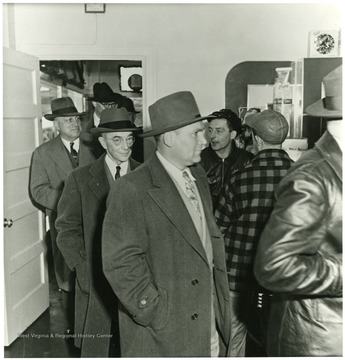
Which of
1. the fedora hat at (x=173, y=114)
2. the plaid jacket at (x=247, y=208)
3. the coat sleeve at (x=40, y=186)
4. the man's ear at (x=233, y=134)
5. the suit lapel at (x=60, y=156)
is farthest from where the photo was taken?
the man's ear at (x=233, y=134)

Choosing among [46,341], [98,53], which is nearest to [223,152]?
[98,53]

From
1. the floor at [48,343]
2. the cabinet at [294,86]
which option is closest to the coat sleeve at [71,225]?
the floor at [48,343]

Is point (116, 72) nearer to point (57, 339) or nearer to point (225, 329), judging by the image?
point (57, 339)

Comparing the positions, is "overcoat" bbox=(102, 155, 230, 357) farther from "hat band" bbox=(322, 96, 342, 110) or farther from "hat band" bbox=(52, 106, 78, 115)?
"hat band" bbox=(52, 106, 78, 115)

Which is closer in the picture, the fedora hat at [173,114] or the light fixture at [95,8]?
the fedora hat at [173,114]

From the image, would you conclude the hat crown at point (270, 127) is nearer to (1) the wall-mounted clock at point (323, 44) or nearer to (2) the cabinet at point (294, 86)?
(2) the cabinet at point (294, 86)

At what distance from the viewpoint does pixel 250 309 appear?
2.69 m

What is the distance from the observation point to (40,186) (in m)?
3.71

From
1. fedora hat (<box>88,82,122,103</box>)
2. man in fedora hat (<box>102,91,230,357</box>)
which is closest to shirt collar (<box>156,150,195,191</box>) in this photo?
man in fedora hat (<box>102,91,230,357</box>)

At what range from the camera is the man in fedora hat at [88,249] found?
9.02ft

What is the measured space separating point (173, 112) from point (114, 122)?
1.28 metres

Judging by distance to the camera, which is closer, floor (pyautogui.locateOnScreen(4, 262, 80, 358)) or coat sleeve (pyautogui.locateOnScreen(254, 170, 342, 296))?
coat sleeve (pyautogui.locateOnScreen(254, 170, 342, 296))

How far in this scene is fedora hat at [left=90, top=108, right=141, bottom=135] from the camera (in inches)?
124

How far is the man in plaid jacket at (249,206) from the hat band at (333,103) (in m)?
0.97
